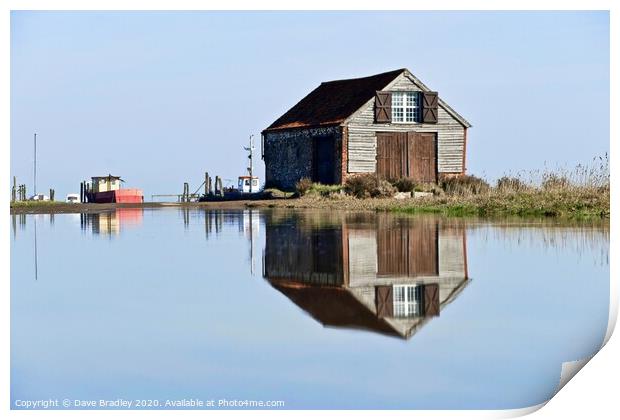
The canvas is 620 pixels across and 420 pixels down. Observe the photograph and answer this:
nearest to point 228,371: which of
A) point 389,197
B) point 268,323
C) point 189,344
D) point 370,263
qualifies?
point 189,344

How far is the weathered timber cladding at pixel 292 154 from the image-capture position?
1823 inches

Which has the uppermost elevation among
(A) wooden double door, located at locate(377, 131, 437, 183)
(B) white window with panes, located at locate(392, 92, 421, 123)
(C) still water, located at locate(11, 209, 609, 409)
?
(B) white window with panes, located at locate(392, 92, 421, 123)

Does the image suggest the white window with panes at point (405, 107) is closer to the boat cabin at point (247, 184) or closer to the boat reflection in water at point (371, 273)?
the boat cabin at point (247, 184)

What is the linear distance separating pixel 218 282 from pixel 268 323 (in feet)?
9.11

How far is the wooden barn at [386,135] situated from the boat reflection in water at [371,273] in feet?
82.6

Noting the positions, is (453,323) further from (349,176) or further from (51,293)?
(349,176)

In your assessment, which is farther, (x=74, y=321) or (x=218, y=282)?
(x=218, y=282)

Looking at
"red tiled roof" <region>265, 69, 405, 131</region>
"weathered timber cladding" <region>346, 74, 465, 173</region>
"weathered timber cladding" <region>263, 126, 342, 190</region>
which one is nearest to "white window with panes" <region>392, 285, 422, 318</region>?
"weathered timber cladding" <region>346, 74, 465, 173</region>

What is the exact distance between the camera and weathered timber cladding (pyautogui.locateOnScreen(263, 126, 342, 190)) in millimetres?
46312

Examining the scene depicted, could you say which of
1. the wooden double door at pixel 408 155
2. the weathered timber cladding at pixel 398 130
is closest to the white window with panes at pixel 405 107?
the weathered timber cladding at pixel 398 130

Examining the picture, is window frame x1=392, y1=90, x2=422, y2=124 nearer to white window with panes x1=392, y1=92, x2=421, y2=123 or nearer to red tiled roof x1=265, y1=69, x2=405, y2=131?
white window with panes x1=392, y1=92, x2=421, y2=123

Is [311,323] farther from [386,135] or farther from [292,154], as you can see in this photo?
[292,154]

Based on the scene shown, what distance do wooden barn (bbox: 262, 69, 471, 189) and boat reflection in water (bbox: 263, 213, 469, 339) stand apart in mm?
25167
